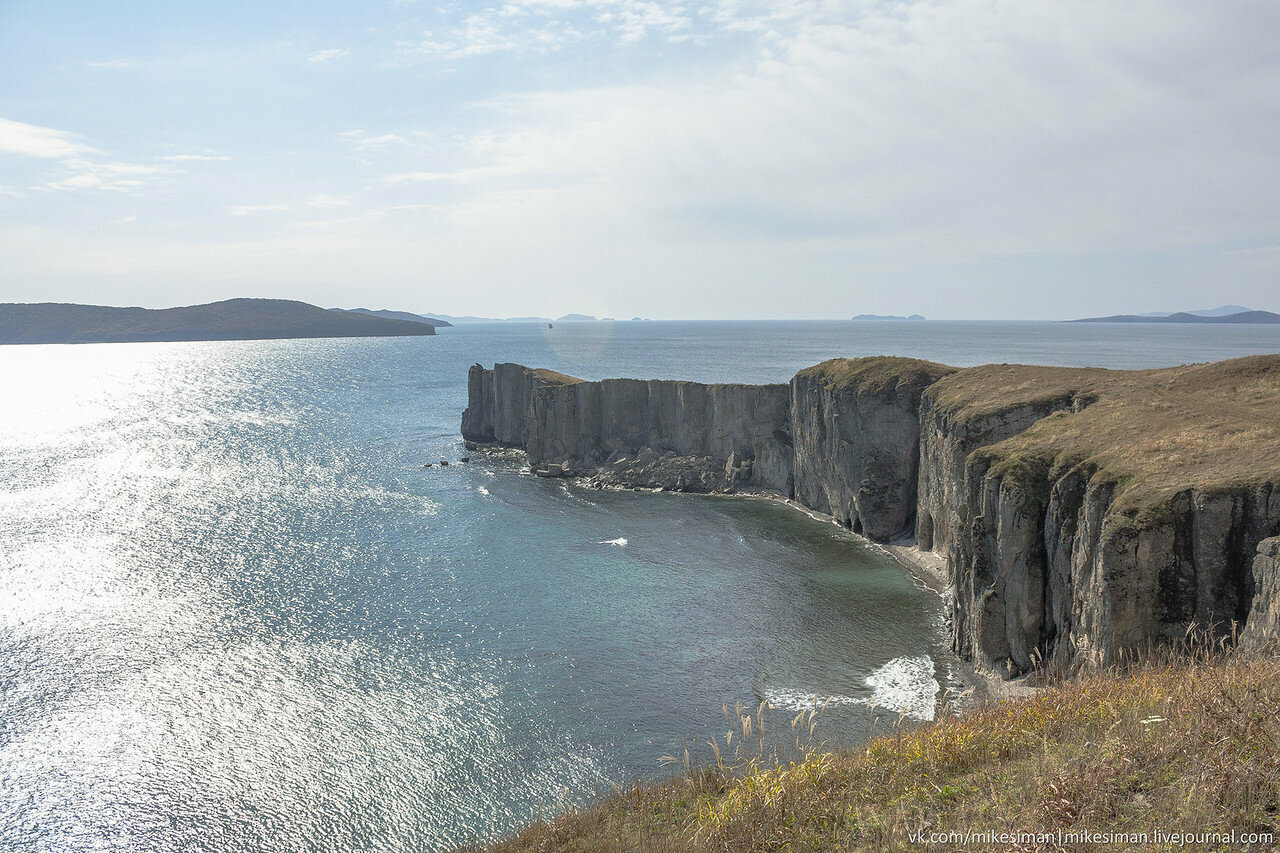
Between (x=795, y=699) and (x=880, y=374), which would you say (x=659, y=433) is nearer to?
(x=880, y=374)

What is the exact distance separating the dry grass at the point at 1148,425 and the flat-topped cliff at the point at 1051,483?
10 cm

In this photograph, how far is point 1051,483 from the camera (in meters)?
30.4

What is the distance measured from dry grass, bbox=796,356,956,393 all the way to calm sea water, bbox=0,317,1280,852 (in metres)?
11.8

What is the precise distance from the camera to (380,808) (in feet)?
82.0

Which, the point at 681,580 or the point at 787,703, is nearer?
the point at 787,703

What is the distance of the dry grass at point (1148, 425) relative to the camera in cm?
2491

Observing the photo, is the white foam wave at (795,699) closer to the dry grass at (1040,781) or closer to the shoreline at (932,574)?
the shoreline at (932,574)

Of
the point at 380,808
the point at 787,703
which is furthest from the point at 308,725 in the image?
the point at 787,703

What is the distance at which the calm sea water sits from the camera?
25.8 meters

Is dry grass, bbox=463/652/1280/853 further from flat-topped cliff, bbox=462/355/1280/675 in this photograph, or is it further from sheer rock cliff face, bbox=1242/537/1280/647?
flat-topped cliff, bbox=462/355/1280/675

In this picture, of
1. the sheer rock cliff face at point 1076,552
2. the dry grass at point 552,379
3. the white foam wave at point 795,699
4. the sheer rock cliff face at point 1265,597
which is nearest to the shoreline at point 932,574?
the sheer rock cliff face at point 1076,552

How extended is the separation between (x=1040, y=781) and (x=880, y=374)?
5060cm

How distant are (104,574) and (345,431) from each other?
189 ft

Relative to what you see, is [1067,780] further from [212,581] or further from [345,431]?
[345,431]
